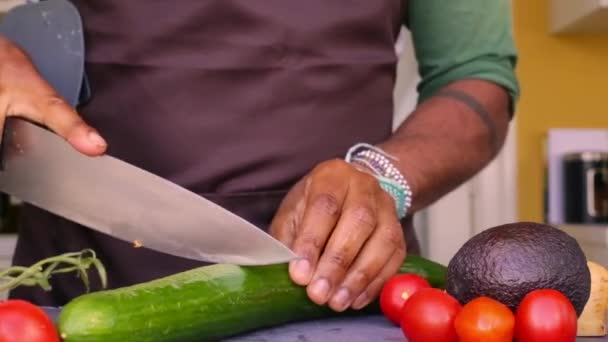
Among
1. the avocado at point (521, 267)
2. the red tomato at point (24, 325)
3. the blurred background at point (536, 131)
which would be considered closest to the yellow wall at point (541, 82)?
the blurred background at point (536, 131)

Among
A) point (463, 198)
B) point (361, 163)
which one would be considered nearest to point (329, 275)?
point (361, 163)

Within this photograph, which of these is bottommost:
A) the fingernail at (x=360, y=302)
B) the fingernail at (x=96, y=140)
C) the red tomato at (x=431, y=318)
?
the fingernail at (x=360, y=302)

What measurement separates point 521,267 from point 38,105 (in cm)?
44

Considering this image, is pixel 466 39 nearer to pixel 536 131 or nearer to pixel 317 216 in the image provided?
pixel 317 216

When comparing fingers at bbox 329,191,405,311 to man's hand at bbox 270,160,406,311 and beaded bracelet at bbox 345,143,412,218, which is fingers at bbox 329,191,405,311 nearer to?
man's hand at bbox 270,160,406,311

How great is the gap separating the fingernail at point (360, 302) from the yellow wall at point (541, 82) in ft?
5.14

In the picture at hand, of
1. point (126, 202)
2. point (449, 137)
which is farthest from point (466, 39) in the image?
point (126, 202)

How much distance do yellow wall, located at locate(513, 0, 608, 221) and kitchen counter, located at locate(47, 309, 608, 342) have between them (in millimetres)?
1585

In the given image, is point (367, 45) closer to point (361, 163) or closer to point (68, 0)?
point (361, 163)

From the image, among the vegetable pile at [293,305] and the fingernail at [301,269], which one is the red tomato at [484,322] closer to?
the vegetable pile at [293,305]

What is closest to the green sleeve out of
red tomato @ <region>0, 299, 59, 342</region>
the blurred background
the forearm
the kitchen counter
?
the forearm

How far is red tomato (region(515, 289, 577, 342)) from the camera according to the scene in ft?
2.19

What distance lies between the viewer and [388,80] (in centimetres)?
117

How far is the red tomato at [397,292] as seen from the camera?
0.81m
